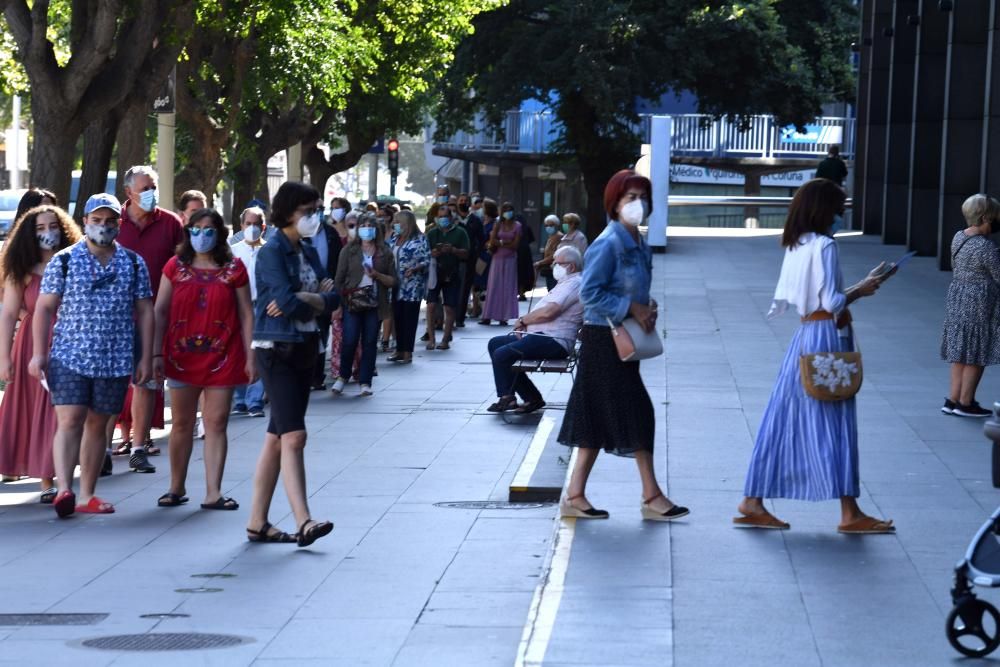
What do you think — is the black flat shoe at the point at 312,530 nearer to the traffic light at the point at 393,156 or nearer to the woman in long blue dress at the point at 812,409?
the woman in long blue dress at the point at 812,409

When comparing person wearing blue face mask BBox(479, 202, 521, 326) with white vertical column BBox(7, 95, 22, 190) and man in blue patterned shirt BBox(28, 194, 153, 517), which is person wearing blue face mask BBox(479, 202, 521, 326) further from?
white vertical column BBox(7, 95, 22, 190)

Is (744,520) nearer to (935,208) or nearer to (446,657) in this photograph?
(446,657)

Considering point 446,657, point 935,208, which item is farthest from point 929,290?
point 446,657

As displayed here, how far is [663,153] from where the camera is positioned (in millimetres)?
33344

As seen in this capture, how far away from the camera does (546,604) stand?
694 centimetres

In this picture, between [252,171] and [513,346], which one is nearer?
[513,346]

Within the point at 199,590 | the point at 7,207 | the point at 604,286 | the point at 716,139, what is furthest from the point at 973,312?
the point at 716,139

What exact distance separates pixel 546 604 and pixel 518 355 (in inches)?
311

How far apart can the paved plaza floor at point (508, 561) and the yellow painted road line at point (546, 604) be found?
0.05 feet

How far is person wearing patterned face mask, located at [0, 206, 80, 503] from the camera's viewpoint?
10.9m

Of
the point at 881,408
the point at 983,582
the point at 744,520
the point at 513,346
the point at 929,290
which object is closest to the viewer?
the point at 983,582

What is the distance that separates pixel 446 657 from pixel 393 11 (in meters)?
30.0

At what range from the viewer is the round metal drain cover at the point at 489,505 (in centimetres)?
1068

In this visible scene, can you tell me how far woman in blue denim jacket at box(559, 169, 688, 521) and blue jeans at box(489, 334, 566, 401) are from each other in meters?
5.61
